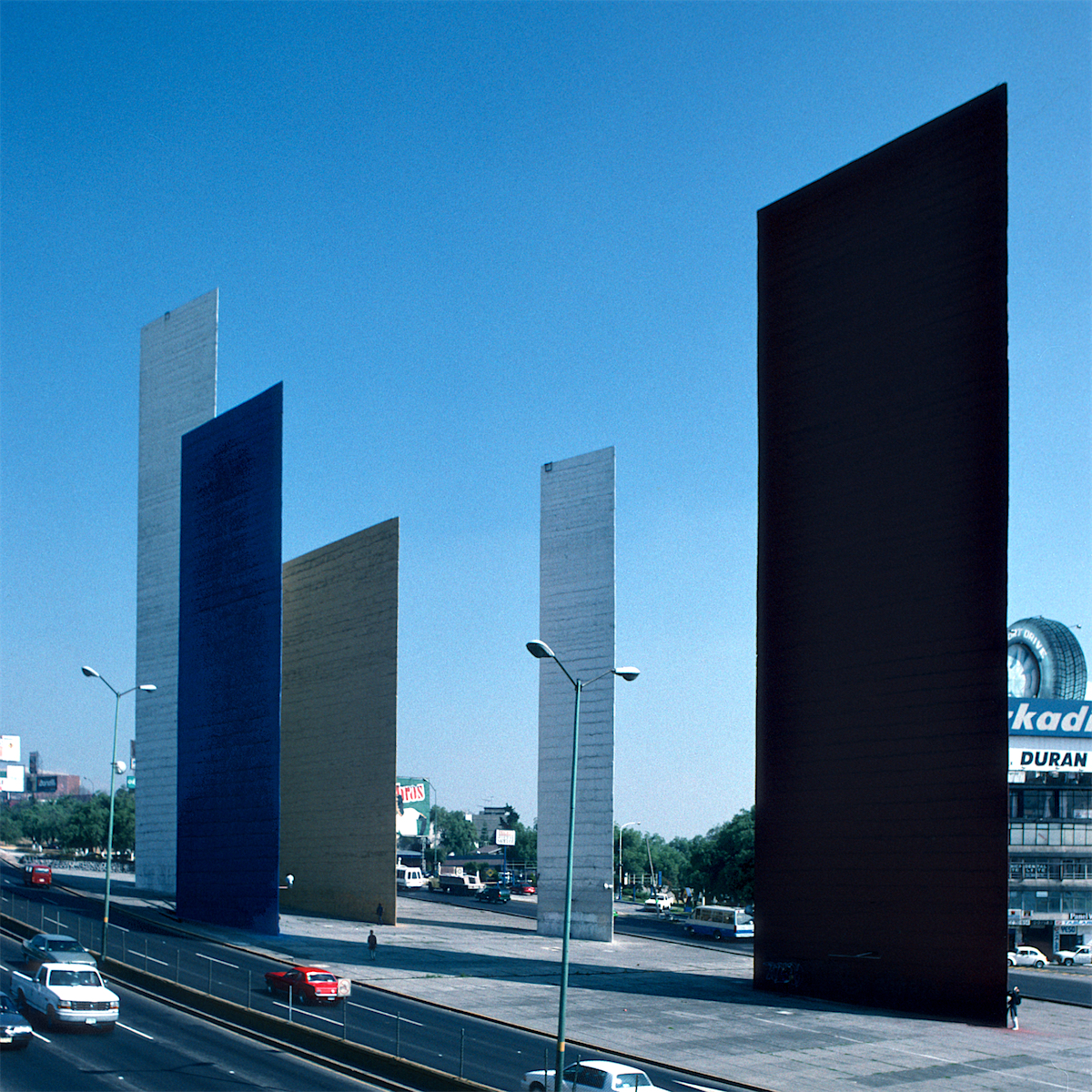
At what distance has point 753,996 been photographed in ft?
147

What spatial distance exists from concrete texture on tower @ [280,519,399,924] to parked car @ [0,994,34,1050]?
115 feet

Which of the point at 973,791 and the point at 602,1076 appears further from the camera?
the point at 973,791

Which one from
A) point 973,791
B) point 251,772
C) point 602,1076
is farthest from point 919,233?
point 251,772

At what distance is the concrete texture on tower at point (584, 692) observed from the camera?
6309cm

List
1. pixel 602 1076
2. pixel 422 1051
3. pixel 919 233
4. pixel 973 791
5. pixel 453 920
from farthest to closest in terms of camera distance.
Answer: pixel 453 920 → pixel 919 233 → pixel 973 791 → pixel 422 1051 → pixel 602 1076

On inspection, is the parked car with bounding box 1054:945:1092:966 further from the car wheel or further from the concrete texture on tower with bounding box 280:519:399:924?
the concrete texture on tower with bounding box 280:519:399:924

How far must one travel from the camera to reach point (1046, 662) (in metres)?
93.5

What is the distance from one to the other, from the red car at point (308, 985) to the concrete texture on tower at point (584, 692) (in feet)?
85.6

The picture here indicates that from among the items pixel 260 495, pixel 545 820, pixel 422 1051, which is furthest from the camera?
pixel 545 820

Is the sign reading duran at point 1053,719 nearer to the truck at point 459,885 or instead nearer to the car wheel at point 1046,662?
the car wheel at point 1046,662

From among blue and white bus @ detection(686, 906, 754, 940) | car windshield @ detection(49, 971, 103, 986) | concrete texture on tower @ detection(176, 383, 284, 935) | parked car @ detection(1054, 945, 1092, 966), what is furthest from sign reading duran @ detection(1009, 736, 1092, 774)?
car windshield @ detection(49, 971, 103, 986)

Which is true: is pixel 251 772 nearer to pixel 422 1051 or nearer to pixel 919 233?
pixel 422 1051

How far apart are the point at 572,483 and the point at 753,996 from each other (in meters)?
32.1

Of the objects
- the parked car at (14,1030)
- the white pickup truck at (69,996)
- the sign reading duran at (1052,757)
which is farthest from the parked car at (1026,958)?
the parked car at (14,1030)
